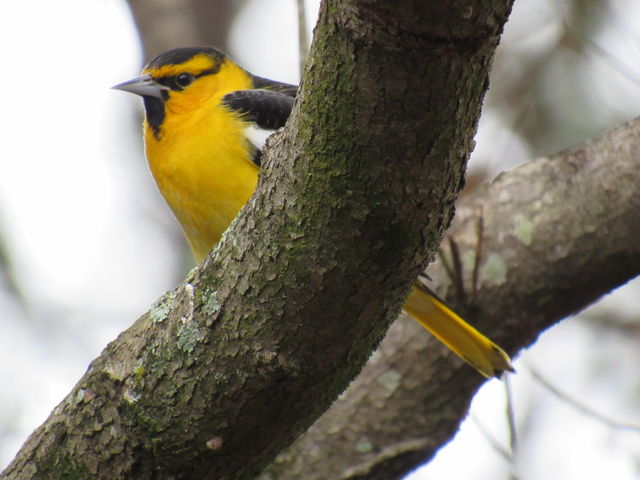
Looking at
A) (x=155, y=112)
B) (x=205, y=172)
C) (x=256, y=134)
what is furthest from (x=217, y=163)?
(x=155, y=112)

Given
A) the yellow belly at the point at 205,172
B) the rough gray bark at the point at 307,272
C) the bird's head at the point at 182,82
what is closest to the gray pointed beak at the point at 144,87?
the bird's head at the point at 182,82

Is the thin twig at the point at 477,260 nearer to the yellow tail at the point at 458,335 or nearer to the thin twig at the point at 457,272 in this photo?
the thin twig at the point at 457,272

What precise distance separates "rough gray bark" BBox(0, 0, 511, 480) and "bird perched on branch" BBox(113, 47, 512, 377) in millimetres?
1195

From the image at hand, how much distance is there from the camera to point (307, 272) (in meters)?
2.00

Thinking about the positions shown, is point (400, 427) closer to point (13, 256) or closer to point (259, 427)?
point (259, 427)

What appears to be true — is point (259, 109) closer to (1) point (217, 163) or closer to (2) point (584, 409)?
(1) point (217, 163)

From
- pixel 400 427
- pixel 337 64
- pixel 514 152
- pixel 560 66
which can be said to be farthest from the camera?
pixel 560 66

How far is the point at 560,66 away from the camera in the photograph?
6.32 metres

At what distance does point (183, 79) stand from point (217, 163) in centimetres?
79

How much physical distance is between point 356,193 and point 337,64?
0.95 feet

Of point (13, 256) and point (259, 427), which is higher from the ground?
point (259, 427)

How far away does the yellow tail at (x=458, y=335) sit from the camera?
361 cm

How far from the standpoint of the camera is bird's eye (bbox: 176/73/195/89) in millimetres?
4133

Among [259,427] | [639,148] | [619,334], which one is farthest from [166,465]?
[619,334]
